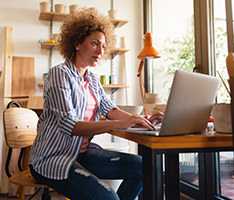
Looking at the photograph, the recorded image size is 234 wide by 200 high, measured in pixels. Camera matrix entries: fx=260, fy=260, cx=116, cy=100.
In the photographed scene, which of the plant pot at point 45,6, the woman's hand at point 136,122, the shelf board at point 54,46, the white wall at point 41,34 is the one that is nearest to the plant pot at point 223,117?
the woman's hand at point 136,122

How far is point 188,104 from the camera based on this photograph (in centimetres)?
84

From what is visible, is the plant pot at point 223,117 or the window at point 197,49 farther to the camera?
the window at point 197,49

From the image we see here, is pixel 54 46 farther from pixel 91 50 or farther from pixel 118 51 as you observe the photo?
pixel 91 50

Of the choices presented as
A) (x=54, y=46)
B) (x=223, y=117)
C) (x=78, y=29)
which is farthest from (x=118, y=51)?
(x=223, y=117)

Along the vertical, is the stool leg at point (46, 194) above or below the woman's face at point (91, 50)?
below

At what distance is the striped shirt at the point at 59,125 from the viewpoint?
3.53ft

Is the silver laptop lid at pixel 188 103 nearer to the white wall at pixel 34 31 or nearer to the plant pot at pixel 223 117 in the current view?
the plant pot at pixel 223 117

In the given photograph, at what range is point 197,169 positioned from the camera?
227 cm

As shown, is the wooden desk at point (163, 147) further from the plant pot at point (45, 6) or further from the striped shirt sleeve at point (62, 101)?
the plant pot at point (45, 6)

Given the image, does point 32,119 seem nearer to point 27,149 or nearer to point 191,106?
point 27,149

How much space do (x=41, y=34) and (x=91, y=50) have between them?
5.79ft

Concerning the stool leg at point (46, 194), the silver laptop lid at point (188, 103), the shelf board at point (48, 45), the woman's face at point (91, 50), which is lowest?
the stool leg at point (46, 194)

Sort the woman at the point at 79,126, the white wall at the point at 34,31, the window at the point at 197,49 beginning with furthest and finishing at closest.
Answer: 1. the white wall at the point at 34,31
2. the window at the point at 197,49
3. the woman at the point at 79,126

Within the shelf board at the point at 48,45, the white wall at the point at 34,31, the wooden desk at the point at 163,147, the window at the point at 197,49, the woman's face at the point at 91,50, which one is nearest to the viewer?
the wooden desk at the point at 163,147
